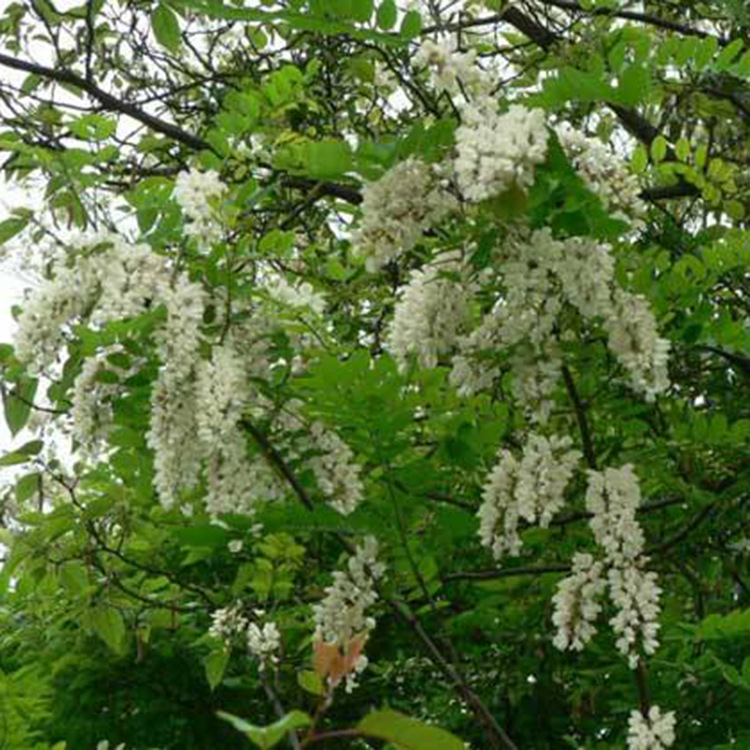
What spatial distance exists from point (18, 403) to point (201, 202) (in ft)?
1.80

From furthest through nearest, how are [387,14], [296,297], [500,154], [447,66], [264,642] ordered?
1. [264,642]
2. [296,297]
3. [387,14]
4. [447,66]
5. [500,154]

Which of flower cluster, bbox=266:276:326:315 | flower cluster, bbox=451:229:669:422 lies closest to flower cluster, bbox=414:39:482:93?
flower cluster, bbox=451:229:669:422

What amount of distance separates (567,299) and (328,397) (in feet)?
1.53

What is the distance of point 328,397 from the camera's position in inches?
103

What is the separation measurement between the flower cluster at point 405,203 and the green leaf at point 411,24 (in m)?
0.24

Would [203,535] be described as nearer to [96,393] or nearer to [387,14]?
[96,393]

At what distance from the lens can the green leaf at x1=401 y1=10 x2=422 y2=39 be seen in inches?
98.6

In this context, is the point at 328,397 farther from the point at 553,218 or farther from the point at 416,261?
the point at 416,261

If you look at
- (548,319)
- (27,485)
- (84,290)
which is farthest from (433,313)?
(27,485)

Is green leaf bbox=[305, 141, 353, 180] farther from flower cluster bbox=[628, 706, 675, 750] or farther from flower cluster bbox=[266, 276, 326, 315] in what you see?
flower cluster bbox=[628, 706, 675, 750]

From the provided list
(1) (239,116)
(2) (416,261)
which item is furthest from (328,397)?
(2) (416,261)

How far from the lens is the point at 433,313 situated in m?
2.58

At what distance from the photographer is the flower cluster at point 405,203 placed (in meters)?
2.46

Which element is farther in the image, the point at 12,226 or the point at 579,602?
the point at 12,226
